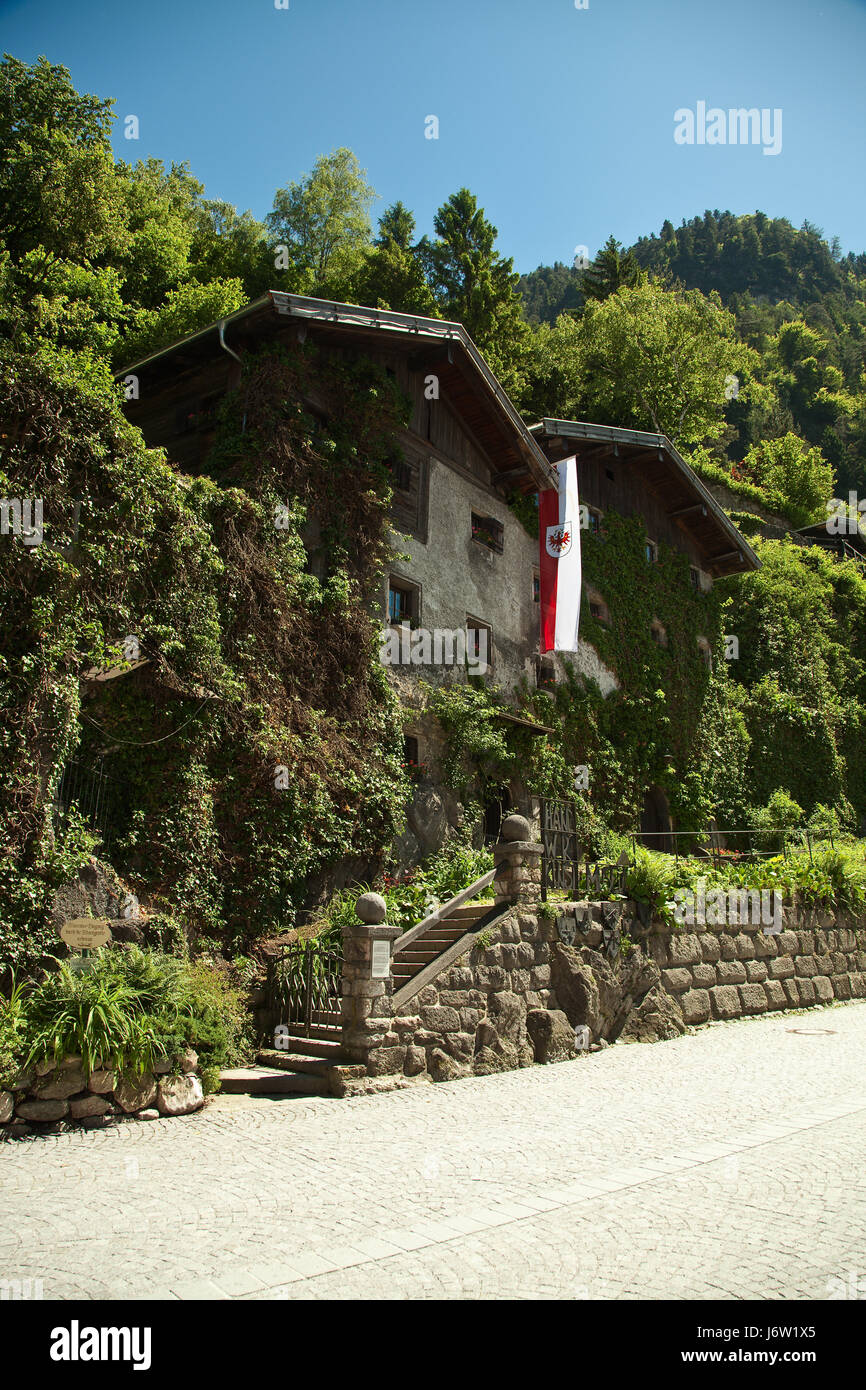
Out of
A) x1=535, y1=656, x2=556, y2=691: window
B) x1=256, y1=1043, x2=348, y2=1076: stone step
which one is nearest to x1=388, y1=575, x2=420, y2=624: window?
x1=535, y1=656, x2=556, y2=691: window

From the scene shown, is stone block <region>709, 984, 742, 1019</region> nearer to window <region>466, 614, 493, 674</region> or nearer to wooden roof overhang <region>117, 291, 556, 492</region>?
window <region>466, 614, 493, 674</region>

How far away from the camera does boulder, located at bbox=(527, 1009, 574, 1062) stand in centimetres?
1089

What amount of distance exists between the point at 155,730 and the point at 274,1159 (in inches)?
241

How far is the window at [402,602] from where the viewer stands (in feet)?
57.4

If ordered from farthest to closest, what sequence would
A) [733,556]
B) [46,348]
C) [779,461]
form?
[779,461] < [733,556] < [46,348]

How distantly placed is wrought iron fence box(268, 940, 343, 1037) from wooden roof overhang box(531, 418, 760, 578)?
14866 millimetres

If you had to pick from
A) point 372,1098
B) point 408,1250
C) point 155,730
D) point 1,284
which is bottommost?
point 372,1098

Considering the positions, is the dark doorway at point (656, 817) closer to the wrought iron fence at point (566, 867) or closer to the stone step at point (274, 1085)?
the wrought iron fence at point (566, 867)

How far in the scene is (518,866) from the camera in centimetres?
1128

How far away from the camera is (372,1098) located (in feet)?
29.3

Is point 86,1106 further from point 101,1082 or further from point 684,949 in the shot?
point 684,949
